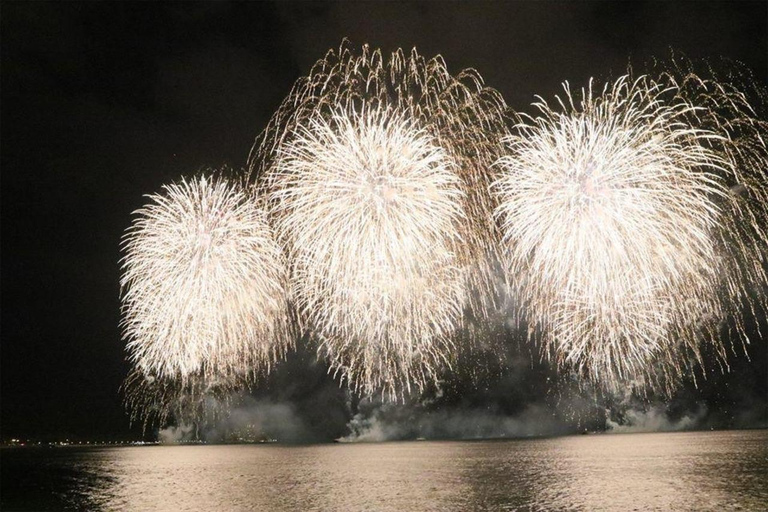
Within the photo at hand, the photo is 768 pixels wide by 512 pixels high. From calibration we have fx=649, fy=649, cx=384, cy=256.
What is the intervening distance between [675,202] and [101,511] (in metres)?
31.1

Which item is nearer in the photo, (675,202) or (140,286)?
(675,202)

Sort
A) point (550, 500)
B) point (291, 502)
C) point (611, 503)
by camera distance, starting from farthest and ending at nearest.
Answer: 1. point (291, 502)
2. point (550, 500)
3. point (611, 503)

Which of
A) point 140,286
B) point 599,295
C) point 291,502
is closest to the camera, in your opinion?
point 291,502

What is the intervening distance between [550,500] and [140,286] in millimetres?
30093

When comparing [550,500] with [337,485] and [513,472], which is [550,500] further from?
[513,472]

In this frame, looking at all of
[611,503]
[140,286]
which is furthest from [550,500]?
[140,286]

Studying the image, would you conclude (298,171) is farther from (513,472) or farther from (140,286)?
(513,472)

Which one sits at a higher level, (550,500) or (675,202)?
(675,202)

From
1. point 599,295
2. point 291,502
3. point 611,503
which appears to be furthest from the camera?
point 599,295

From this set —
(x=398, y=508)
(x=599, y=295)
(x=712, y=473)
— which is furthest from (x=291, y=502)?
(x=712, y=473)

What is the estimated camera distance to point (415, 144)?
35375mm

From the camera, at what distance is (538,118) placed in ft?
114

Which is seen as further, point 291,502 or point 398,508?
point 291,502

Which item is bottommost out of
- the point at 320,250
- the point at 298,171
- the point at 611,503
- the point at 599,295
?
the point at 611,503
